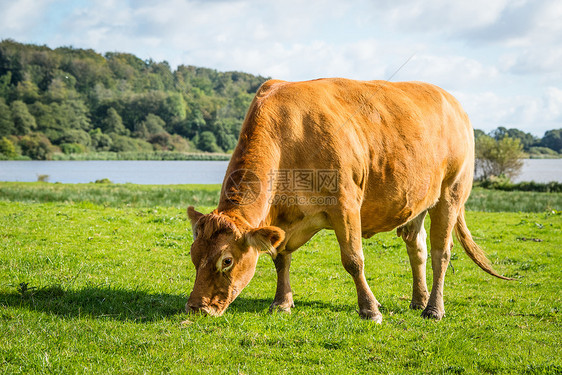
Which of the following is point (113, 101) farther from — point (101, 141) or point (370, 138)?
point (370, 138)

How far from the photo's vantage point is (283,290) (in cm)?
666

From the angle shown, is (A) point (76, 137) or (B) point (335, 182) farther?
(A) point (76, 137)

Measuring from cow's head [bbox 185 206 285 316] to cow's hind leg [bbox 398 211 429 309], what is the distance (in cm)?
321

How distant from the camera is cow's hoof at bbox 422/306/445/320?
22.1 feet

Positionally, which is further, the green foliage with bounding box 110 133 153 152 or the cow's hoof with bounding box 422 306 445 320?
the green foliage with bounding box 110 133 153 152

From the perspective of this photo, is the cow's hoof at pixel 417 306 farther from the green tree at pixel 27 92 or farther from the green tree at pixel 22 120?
the green tree at pixel 27 92

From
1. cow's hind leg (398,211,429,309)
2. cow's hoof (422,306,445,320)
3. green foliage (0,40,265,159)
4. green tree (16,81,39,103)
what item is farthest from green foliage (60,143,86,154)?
cow's hoof (422,306,445,320)

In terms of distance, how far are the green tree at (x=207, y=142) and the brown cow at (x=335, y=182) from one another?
9477 cm

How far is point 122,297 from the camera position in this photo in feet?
21.4

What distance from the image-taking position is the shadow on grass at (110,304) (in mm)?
5773

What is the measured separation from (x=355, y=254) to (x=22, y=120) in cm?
10630

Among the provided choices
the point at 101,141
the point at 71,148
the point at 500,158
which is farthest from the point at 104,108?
the point at 500,158

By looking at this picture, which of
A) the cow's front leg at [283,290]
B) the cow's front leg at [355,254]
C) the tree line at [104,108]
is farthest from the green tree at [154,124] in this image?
the cow's front leg at [355,254]

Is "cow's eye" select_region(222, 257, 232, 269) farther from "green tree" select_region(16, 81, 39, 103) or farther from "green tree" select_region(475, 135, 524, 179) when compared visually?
"green tree" select_region(16, 81, 39, 103)
